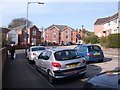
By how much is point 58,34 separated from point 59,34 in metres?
1.01

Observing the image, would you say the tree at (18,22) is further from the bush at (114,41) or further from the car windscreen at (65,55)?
the car windscreen at (65,55)

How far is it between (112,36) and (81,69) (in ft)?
64.1

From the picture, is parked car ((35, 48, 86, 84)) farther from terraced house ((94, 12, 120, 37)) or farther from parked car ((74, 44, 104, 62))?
terraced house ((94, 12, 120, 37))

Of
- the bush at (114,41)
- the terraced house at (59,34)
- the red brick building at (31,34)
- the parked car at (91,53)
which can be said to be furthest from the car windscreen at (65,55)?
the terraced house at (59,34)

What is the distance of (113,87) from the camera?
316 centimetres

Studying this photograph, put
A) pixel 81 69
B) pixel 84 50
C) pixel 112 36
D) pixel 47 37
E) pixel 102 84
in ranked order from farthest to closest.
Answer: pixel 47 37
pixel 112 36
pixel 84 50
pixel 81 69
pixel 102 84

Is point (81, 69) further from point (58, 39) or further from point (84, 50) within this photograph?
point (58, 39)

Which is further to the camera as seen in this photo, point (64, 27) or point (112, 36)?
point (64, 27)

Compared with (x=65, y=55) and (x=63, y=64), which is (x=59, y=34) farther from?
(x=63, y=64)

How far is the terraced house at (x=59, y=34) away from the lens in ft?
248

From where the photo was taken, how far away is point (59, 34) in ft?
252

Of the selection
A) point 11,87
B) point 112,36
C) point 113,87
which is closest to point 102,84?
point 113,87

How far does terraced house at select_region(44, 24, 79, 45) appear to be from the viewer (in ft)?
248

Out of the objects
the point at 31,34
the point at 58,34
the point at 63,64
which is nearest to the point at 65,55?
the point at 63,64
